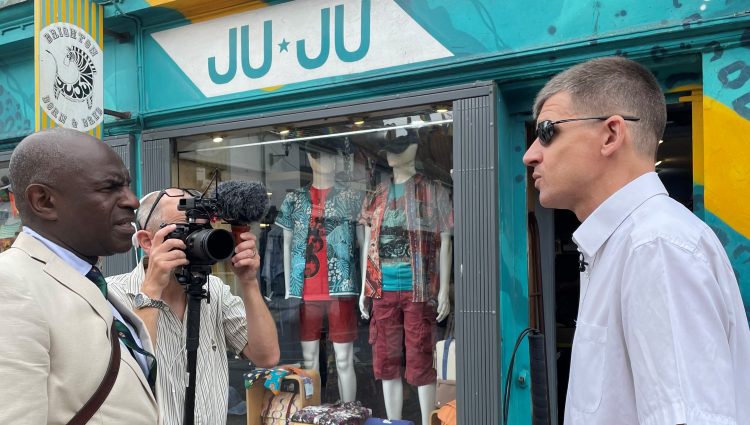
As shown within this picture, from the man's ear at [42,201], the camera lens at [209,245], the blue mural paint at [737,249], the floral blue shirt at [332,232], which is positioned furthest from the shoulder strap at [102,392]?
the floral blue shirt at [332,232]

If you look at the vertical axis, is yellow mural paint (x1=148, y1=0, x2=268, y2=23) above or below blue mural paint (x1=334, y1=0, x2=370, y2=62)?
above

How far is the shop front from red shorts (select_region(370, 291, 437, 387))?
0.01 meters

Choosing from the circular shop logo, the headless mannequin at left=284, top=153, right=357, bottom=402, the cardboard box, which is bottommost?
the cardboard box

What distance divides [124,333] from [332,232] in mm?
3078

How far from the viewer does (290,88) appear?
4305mm

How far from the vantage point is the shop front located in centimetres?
336

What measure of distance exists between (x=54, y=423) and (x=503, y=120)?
3.08 metres

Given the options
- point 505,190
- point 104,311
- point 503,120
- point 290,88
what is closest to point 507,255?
point 505,190

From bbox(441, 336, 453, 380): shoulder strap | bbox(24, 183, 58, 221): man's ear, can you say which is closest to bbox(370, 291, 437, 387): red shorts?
bbox(441, 336, 453, 380): shoulder strap

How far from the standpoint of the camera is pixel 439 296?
13.6ft

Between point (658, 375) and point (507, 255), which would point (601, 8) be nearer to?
point (507, 255)

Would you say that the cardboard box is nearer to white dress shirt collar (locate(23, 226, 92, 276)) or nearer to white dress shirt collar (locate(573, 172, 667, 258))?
white dress shirt collar (locate(23, 226, 92, 276))

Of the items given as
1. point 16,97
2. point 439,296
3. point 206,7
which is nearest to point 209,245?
point 439,296

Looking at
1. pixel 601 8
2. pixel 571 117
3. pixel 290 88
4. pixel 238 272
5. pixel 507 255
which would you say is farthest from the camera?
pixel 290 88
